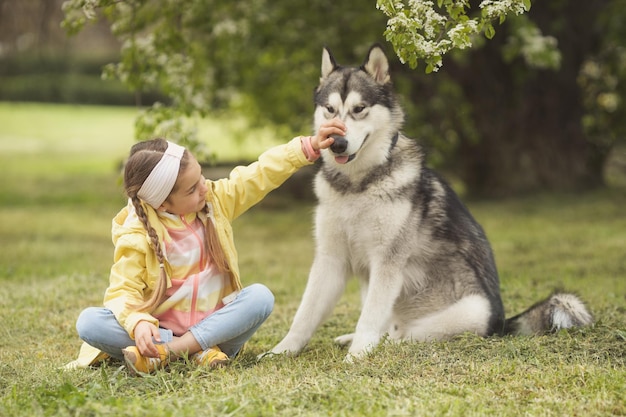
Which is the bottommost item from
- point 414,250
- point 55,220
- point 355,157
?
point 55,220

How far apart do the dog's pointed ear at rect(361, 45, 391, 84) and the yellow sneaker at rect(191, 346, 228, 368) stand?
175 cm

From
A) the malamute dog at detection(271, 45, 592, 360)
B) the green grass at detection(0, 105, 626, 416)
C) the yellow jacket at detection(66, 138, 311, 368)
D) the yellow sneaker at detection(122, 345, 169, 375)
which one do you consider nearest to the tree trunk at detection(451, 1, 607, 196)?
the green grass at detection(0, 105, 626, 416)

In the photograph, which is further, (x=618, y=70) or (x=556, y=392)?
(x=618, y=70)

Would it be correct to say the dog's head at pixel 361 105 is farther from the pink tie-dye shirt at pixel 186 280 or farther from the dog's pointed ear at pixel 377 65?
the pink tie-dye shirt at pixel 186 280

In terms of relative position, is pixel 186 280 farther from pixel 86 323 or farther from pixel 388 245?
pixel 388 245

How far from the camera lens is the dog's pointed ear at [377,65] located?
437 cm

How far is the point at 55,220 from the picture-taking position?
1093cm

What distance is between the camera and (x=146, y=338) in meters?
3.62

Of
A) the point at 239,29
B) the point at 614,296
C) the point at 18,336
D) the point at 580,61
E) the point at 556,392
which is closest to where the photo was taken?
the point at 556,392

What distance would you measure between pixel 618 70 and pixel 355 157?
9326 mm

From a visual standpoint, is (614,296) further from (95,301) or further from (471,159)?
(471,159)

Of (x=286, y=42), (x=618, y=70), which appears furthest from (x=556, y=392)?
(x=618, y=70)

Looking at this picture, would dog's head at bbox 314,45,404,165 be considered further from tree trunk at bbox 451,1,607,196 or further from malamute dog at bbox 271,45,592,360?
tree trunk at bbox 451,1,607,196

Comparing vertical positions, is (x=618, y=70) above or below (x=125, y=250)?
above
